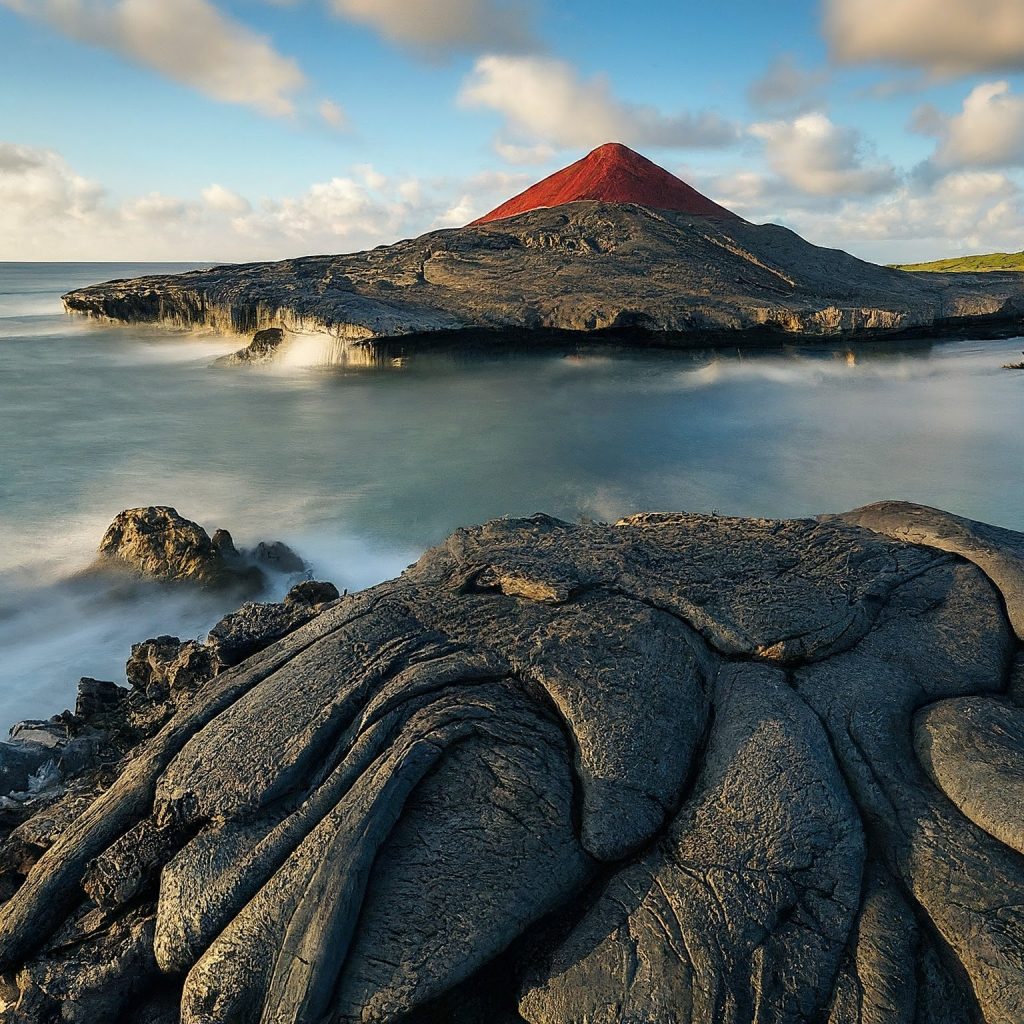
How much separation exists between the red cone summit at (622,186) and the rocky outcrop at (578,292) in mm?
3225

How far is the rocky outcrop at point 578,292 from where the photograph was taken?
1744 cm

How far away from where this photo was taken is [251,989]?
111 inches

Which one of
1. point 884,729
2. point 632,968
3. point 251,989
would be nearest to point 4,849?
point 251,989

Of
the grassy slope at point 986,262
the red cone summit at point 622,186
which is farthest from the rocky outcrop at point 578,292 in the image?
the grassy slope at point 986,262

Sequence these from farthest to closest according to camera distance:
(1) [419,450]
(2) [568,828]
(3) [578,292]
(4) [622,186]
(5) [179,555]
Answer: (4) [622,186], (3) [578,292], (1) [419,450], (5) [179,555], (2) [568,828]

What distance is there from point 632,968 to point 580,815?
0.58 meters

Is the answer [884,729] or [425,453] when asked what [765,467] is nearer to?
[425,453]

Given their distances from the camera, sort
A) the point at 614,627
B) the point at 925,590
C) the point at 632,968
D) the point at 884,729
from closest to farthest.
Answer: the point at 632,968 < the point at 884,729 < the point at 614,627 < the point at 925,590

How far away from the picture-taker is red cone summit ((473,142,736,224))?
26.2m

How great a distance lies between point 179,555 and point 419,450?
19.3 feet

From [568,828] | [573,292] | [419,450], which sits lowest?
[419,450]

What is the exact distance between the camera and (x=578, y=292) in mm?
18094

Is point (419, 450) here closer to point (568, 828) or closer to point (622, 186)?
point (568, 828)

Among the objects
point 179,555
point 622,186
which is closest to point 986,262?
point 622,186
